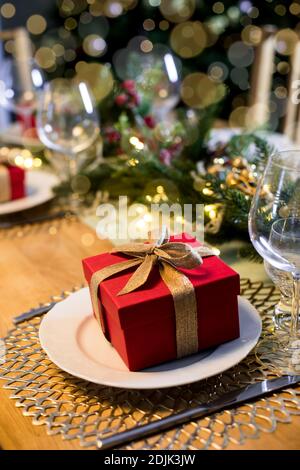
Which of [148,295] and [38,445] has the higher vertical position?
[148,295]

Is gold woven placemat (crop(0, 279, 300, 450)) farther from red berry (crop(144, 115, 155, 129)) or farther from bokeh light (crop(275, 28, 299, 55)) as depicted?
bokeh light (crop(275, 28, 299, 55))

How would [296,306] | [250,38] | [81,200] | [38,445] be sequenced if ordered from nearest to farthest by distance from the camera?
[38,445] → [296,306] → [81,200] → [250,38]

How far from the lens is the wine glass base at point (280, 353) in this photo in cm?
61

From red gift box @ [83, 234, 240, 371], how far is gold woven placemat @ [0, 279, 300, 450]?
0.14 feet

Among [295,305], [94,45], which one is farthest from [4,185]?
[94,45]

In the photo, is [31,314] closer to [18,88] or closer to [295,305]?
[295,305]

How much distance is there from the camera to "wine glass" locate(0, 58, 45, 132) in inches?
62.9

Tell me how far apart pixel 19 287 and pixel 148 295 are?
1.11ft

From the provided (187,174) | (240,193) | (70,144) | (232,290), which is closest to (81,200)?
(70,144)

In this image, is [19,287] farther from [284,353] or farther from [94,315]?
[284,353]

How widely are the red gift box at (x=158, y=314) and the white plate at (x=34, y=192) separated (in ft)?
1.65

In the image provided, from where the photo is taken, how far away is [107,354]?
629 millimetres

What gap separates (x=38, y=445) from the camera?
0.53 metres

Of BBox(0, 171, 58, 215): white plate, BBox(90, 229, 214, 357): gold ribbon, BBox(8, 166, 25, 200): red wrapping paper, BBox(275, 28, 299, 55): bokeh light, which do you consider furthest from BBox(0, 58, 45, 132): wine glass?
BBox(90, 229, 214, 357): gold ribbon
